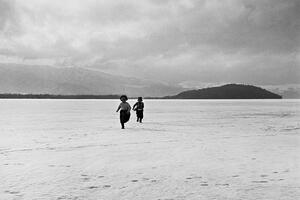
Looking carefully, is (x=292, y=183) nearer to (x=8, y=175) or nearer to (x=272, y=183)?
(x=272, y=183)

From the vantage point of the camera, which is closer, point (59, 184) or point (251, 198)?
point (251, 198)

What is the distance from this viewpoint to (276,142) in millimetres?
12031

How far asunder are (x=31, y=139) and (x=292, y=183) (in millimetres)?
9173

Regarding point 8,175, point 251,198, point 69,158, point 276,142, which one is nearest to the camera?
point 251,198

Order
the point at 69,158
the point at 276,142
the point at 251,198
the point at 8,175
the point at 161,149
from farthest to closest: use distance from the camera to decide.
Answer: the point at 276,142 → the point at 161,149 → the point at 69,158 → the point at 8,175 → the point at 251,198

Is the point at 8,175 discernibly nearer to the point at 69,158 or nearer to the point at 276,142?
the point at 69,158

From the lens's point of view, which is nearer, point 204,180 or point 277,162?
point 204,180

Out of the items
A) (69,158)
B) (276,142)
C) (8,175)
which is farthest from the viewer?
(276,142)

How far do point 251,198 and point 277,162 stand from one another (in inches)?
129

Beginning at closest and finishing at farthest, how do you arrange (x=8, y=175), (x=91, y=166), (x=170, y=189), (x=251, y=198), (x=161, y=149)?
1. (x=251, y=198)
2. (x=170, y=189)
3. (x=8, y=175)
4. (x=91, y=166)
5. (x=161, y=149)

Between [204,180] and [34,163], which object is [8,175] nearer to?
[34,163]

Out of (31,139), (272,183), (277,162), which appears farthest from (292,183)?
(31,139)

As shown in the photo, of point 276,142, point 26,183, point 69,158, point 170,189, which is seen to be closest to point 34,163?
point 69,158

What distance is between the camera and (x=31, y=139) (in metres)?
12.6
